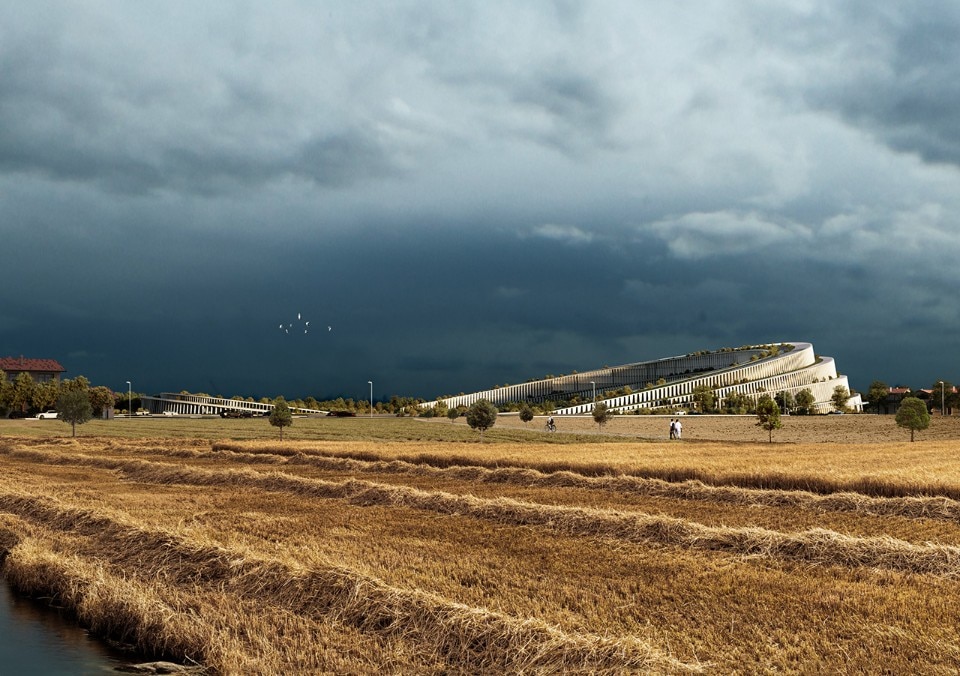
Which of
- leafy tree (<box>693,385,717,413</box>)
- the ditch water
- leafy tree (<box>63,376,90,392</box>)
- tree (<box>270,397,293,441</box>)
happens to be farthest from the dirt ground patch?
leafy tree (<box>63,376,90,392</box>)

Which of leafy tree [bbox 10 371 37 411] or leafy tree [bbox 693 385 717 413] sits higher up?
leafy tree [bbox 10 371 37 411]

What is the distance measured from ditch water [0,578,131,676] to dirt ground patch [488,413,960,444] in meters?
59.8

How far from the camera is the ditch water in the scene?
36.6ft

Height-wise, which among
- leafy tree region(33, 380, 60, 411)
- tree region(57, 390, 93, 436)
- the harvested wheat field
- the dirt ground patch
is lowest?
the dirt ground patch

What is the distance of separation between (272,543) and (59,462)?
30600 mm

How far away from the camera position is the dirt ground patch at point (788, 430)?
70.4 metres

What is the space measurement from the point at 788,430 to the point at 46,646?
8229 centimetres

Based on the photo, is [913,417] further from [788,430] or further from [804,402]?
[804,402]

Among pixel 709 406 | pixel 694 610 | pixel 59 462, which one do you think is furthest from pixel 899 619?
pixel 709 406

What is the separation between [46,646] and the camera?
12117 mm

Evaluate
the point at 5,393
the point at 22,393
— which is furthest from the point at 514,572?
the point at 22,393

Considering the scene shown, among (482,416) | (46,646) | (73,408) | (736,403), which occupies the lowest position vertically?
(46,646)

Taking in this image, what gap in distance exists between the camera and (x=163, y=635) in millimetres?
11539

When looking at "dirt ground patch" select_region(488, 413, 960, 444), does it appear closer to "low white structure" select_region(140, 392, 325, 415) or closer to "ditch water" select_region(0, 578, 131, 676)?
"ditch water" select_region(0, 578, 131, 676)
